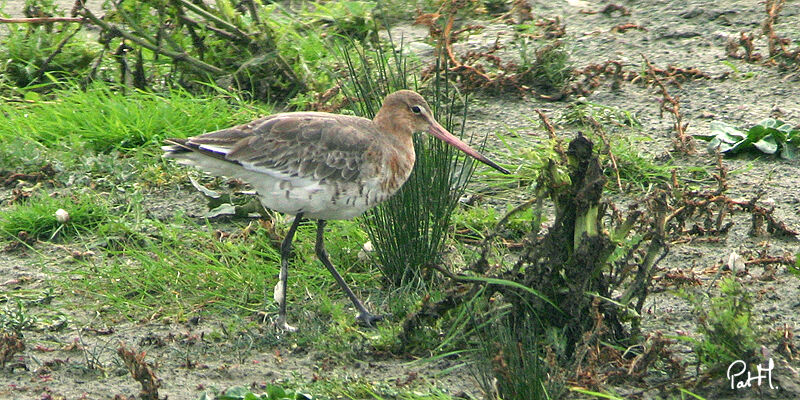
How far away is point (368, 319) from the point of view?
15.4 feet

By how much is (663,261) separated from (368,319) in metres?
1.55

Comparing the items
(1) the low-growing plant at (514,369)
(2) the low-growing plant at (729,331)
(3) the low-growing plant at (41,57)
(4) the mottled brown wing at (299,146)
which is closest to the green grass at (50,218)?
(4) the mottled brown wing at (299,146)

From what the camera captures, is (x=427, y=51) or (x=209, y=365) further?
(x=427, y=51)

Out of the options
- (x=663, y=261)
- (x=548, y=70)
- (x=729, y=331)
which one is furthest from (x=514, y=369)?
(x=548, y=70)

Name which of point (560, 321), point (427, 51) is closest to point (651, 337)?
point (560, 321)

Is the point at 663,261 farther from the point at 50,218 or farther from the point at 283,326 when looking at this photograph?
the point at 50,218

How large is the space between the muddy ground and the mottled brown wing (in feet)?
2.53

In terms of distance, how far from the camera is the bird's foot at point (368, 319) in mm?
4699

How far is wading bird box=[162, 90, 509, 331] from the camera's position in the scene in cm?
463

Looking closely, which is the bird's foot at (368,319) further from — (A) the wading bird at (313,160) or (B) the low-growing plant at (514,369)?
(B) the low-growing plant at (514,369)

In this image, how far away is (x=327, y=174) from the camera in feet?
15.2

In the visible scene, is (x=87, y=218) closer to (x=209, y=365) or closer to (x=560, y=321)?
(x=209, y=365)

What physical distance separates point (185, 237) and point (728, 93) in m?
3.71

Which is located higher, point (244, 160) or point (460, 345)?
point (244, 160)
